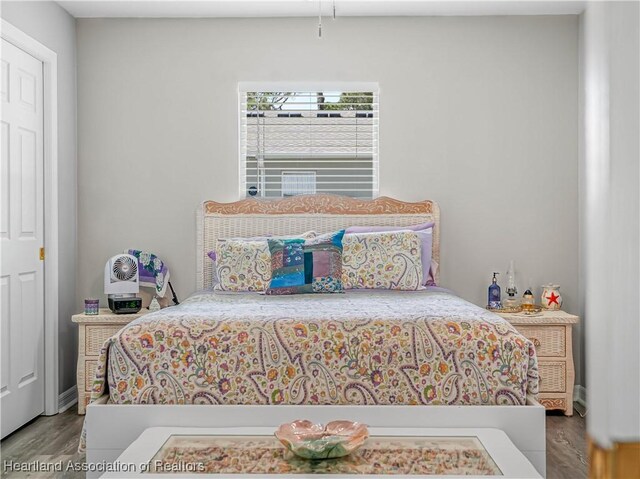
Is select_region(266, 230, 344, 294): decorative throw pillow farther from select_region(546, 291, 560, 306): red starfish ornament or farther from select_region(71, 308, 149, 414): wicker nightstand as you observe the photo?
select_region(546, 291, 560, 306): red starfish ornament

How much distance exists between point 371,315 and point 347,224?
1.64 meters

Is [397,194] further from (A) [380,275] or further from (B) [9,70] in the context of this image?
(B) [9,70]

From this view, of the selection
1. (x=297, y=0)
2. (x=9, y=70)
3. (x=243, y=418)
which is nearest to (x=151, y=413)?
(x=243, y=418)

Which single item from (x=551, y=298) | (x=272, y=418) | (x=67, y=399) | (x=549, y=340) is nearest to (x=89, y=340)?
(x=67, y=399)

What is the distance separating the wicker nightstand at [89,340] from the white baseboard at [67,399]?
20 centimetres

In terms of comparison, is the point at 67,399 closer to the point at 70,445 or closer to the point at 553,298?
the point at 70,445

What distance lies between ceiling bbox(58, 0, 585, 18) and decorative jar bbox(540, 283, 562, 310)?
1822 mm

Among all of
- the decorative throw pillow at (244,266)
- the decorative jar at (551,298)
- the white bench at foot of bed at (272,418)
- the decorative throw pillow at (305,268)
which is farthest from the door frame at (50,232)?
the decorative jar at (551,298)

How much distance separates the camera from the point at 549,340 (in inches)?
150

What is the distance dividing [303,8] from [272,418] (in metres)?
2.76

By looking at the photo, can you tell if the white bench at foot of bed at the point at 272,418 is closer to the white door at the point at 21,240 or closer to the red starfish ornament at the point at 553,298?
the white door at the point at 21,240

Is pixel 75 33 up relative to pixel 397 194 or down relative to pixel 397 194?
up

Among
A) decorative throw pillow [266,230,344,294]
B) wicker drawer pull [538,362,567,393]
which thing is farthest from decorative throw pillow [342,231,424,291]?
wicker drawer pull [538,362,567,393]

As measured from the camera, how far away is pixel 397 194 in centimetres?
434
